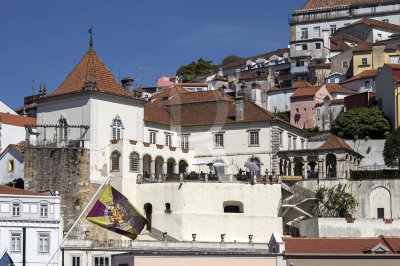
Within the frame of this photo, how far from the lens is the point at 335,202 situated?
64.9 metres

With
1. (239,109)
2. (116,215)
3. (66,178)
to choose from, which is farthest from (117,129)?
(239,109)

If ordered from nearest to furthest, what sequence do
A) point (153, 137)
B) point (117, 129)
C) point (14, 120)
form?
1. point (117, 129)
2. point (153, 137)
3. point (14, 120)

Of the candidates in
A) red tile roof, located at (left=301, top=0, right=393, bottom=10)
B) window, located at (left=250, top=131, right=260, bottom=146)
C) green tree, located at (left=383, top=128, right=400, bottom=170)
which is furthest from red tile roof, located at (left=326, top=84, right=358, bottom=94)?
red tile roof, located at (left=301, top=0, right=393, bottom=10)

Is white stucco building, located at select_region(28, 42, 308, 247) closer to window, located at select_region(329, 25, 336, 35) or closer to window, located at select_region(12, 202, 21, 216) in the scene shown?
window, located at select_region(12, 202, 21, 216)

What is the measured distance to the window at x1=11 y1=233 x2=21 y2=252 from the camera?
58469 mm

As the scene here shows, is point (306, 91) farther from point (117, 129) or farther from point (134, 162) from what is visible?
point (134, 162)

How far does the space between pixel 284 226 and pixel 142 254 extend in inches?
726

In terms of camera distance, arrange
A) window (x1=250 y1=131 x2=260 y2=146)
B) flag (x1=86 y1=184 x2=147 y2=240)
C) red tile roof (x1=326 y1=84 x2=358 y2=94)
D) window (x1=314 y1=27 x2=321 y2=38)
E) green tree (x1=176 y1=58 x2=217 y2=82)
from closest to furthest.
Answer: flag (x1=86 y1=184 x2=147 y2=240) < window (x1=250 y1=131 x2=260 y2=146) < red tile roof (x1=326 y1=84 x2=358 y2=94) < window (x1=314 y1=27 x2=321 y2=38) < green tree (x1=176 y1=58 x2=217 y2=82)

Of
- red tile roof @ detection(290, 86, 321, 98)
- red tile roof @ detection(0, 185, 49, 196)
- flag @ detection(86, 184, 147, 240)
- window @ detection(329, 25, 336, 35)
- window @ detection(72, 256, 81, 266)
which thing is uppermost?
window @ detection(329, 25, 336, 35)

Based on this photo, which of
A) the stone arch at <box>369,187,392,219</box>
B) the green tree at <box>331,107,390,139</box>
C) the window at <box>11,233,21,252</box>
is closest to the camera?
the window at <box>11,233,21,252</box>

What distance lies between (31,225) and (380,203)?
24252 millimetres

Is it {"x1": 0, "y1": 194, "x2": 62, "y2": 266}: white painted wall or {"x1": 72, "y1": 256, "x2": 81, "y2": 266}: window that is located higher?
{"x1": 0, "y1": 194, "x2": 62, "y2": 266}: white painted wall

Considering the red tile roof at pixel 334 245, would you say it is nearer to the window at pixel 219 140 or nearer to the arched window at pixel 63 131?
the arched window at pixel 63 131

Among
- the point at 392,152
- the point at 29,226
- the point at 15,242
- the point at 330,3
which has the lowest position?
the point at 15,242
